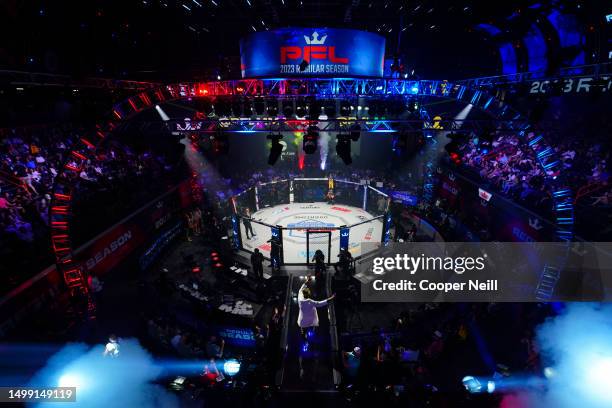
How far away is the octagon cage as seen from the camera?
12.8 meters

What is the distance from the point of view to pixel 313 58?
11.8 metres

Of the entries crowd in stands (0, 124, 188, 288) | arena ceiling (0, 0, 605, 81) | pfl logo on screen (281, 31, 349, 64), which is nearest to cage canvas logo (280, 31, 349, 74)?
pfl logo on screen (281, 31, 349, 64)

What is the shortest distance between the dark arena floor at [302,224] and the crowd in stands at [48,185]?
0.26 ft

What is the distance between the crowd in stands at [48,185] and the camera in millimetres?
8008

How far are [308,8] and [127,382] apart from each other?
1796cm

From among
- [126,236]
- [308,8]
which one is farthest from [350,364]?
[308,8]

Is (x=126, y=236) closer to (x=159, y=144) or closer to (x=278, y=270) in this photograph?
(x=278, y=270)

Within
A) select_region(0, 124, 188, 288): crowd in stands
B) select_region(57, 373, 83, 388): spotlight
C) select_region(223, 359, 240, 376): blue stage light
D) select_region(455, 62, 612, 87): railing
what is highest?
select_region(455, 62, 612, 87): railing

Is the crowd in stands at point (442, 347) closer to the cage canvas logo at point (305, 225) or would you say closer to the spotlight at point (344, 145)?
the spotlight at point (344, 145)

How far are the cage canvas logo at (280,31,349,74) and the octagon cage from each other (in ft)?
20.6

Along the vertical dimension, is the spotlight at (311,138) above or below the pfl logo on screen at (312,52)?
below

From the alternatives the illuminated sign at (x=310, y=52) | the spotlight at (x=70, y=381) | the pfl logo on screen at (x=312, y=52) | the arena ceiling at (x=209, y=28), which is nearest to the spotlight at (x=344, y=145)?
the illuminated sign at (x=310, y=52)

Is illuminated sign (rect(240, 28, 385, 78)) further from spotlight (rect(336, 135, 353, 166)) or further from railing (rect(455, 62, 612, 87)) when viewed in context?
railing (rect(455, 62, 612, 87))

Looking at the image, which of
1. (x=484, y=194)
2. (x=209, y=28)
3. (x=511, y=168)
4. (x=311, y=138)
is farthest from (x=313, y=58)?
(x=209, y=28)
